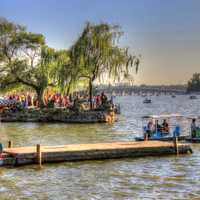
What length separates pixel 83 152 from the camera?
33.8 meters

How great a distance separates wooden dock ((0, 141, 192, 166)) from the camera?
31966 mm

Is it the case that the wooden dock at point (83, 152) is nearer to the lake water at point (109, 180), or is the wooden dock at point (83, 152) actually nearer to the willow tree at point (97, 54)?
the lake water at point (109, 180)

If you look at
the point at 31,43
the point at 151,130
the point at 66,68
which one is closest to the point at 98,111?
the point at 66,68

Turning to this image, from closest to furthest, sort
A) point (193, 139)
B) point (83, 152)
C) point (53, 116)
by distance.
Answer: point (83, 152) → point (193, 139) → point (53, 116)

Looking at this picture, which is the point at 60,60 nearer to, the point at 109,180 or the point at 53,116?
the point at 53,116

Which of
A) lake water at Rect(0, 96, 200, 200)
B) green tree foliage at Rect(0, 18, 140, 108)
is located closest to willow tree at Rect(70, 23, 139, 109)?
green tree foliage at Rect(0, 18, 140, 108)

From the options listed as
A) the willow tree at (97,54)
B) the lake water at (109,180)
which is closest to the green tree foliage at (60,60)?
the willow tree at (97,54)

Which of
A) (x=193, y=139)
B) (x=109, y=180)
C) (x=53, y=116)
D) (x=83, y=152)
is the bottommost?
(x=109, y=180)

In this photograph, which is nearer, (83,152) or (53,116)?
(83,152)

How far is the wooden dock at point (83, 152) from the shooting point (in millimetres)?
31966

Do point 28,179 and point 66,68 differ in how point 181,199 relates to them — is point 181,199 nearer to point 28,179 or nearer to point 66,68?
point 28,179

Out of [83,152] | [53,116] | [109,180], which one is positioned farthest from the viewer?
[53,116]

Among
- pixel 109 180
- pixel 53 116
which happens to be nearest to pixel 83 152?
pixel 109 180

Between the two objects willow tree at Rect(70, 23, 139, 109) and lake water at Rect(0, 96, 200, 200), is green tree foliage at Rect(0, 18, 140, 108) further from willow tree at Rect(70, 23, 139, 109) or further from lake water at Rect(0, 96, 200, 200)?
lake water at Rect(0, 96, 200, 200)
